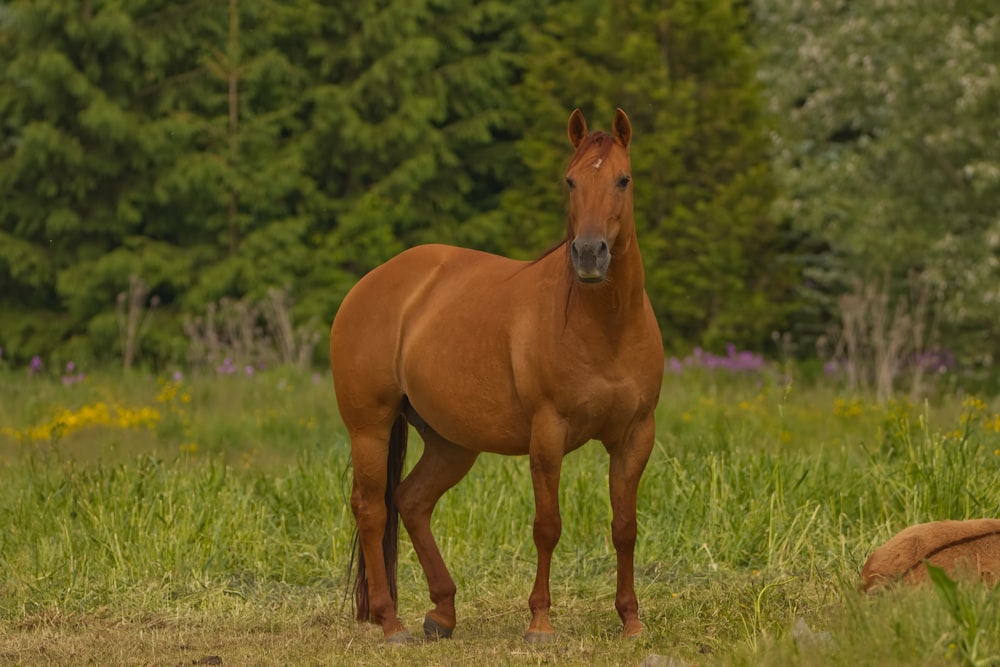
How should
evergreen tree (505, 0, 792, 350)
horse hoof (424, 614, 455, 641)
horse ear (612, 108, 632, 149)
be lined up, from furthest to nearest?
evergreen tree (505, 0, 792, 350), horse hoof (424, 614, 455, 641), horse ear (612, 108, 632, 149)

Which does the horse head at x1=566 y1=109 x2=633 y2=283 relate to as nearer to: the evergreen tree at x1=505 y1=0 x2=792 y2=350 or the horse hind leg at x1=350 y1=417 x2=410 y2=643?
the horse hind leg at x1=350 y1=417 x2=410 y2=643

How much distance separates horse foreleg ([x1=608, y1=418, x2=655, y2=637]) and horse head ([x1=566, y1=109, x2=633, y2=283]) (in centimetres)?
74

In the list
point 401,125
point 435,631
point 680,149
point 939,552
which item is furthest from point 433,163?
point 939,552

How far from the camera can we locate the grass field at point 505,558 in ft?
17.5

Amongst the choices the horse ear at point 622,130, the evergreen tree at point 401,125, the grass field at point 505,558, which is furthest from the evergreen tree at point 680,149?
the horse ear at point 622,130

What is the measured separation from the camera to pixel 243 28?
20656mm

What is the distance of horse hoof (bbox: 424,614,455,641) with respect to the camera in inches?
237

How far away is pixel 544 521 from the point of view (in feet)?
18.1

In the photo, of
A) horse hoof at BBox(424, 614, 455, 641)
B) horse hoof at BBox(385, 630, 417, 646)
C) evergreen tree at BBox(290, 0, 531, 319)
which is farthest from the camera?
evergreen tree at BBox(290, 0, 531, 319)

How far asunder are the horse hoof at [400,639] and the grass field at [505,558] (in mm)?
83

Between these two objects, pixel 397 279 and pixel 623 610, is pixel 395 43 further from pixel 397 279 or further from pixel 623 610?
pixel 623 610

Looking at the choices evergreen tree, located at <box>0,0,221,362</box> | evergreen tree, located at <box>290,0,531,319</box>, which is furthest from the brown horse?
evergreen tree, located at <box>0,0,221,362</box>

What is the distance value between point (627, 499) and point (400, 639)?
1.21m

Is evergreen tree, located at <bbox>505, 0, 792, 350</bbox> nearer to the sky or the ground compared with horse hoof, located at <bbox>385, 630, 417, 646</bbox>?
nearer to the sky
